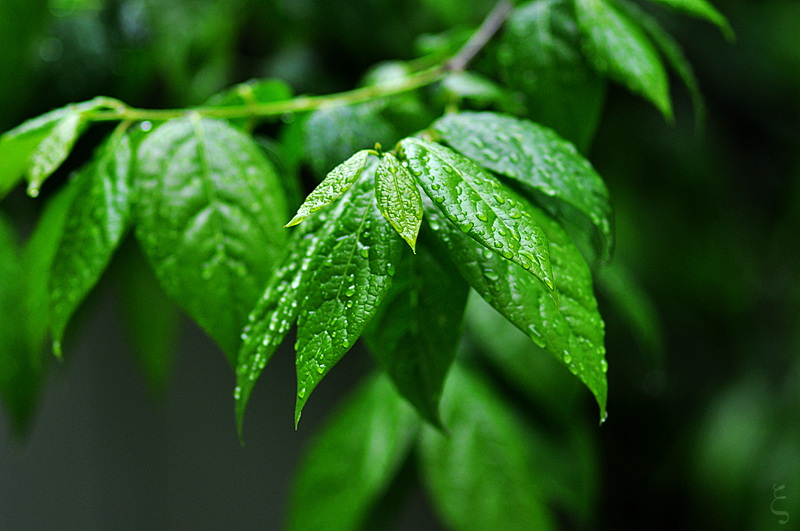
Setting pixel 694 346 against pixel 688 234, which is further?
pixel 694 346

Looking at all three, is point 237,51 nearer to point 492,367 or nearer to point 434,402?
point 492,367

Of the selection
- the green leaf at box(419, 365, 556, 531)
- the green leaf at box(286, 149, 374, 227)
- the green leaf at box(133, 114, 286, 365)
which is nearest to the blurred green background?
the green leaf at box(419, 365, 556, 531)

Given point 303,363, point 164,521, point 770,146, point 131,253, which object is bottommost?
point 164,521

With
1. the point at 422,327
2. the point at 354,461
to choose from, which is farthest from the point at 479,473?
the point at 422,327

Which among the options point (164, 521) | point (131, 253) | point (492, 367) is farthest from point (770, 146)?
point (164, 521)

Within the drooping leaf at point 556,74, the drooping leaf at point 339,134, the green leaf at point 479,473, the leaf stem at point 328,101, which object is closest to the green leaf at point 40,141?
the leaf stem at point 328,101

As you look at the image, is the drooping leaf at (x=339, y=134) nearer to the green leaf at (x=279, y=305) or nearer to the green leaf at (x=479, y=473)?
the green leaf at (x=279, y=305)

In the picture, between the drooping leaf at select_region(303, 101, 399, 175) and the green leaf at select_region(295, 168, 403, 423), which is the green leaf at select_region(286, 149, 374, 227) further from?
the drooping leaf at select_region(303, 101, 399, 175)
